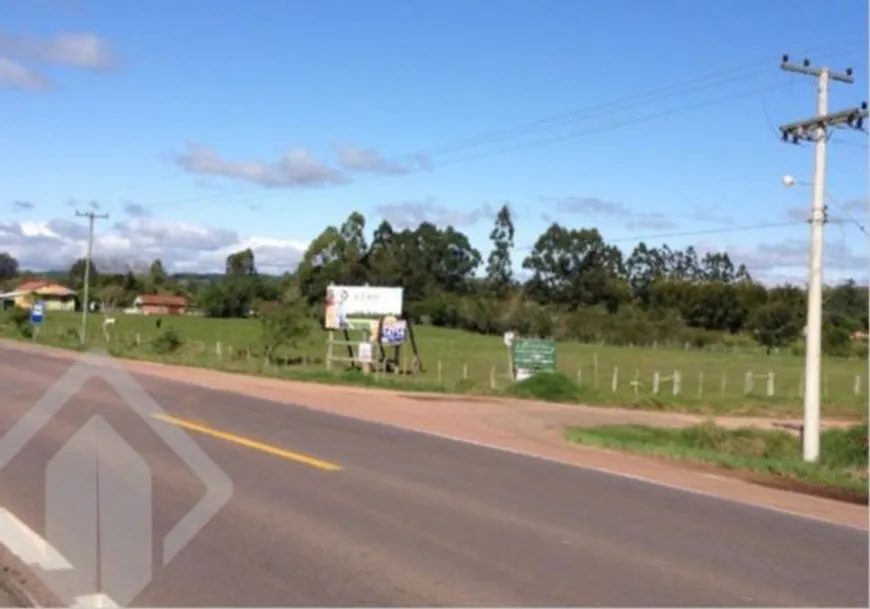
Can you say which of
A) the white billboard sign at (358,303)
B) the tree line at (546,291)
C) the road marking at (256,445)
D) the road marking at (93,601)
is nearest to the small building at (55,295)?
the tree line at (546,291)

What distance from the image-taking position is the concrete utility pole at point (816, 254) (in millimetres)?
19703

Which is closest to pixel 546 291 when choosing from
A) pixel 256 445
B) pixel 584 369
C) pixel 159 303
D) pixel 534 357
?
pixel 159 303

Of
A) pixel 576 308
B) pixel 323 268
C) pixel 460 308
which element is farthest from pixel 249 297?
pixel 576 308

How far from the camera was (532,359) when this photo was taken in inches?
1491

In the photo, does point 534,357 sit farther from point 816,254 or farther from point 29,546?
point 29,546

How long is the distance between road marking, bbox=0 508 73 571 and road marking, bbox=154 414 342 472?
15.1ft

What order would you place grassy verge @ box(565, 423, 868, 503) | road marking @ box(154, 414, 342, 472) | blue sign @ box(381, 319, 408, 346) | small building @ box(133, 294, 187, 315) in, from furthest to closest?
small building @ box(133, 294, 187, 315), blue sign @ box(381, 319, 408, 346), grassy verge @ box(565, 423, 868, 503), road marking @ box(154, 414, 342, 472)

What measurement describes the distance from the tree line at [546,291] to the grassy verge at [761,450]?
77022 millimetres

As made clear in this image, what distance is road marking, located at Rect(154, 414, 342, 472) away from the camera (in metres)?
13.7

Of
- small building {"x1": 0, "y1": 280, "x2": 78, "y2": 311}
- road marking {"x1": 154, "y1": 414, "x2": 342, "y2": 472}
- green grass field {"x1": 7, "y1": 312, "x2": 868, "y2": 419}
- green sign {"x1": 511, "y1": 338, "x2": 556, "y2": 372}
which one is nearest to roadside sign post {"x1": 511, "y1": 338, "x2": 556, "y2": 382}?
green sign {"x1": 511, "y1": 338, "x2": 556, "y2": 372}

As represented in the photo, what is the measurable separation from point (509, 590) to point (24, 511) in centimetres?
496

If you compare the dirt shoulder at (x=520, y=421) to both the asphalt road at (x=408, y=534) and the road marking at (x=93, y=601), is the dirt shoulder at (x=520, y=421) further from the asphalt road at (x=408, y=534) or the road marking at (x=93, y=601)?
the road marking at (x=93, y=601)

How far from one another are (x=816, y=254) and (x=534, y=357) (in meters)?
18.4

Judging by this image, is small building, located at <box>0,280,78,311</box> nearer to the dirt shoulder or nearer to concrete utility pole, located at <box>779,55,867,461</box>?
the dirt shoulder
